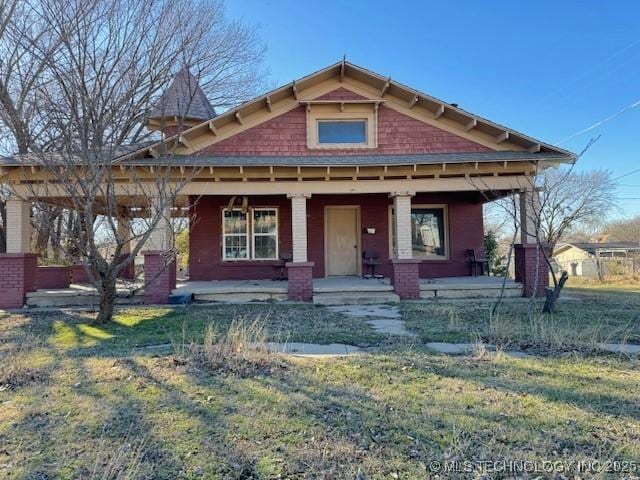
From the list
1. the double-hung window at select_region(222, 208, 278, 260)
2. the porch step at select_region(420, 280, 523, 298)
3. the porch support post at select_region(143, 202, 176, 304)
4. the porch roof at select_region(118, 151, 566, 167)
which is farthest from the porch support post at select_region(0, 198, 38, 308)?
the porch step at select_region(420, 280, 523, 298)

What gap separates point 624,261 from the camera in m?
20.6

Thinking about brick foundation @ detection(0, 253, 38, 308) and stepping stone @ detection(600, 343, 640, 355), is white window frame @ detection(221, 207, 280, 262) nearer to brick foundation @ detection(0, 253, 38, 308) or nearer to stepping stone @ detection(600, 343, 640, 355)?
brick foundation @ detection(0, 253, 38, 308)

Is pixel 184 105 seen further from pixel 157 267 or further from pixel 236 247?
pixel 157 267

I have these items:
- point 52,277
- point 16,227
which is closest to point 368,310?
point 16,227

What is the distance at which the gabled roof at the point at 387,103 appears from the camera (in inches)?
424

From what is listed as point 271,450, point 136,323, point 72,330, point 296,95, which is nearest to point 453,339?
point 271,450

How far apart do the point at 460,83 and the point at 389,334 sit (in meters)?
19.0

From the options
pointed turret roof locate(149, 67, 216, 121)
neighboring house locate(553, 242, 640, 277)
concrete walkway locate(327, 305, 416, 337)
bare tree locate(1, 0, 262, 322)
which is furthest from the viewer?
neighboring house locate(553, 242, 640, 277)

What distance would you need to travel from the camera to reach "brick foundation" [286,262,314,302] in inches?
399

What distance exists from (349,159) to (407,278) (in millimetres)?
3244

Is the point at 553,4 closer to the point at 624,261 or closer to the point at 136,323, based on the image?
the point at 624,261

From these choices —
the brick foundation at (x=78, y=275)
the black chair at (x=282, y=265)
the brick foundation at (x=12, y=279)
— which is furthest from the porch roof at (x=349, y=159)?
the brick foundation at (x=78, y=275)

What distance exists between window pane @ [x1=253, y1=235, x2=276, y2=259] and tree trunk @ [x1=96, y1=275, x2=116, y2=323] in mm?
5379

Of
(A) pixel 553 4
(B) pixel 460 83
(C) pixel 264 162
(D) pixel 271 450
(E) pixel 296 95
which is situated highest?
(A) pixel 553 4
